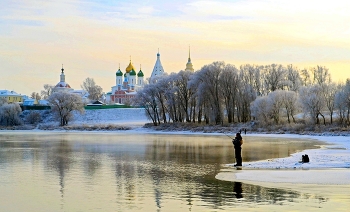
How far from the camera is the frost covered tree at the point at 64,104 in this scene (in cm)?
8638

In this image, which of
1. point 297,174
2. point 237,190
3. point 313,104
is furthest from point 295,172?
point 313,104

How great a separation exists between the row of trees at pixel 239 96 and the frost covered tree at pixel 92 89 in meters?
92.9

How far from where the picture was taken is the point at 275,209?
11695 millimetres

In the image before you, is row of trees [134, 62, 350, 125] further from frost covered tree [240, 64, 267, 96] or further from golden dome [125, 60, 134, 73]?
golden dome [125, 60, 134, 73]

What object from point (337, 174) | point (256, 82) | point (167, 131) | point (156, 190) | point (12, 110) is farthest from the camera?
point (12, 110)

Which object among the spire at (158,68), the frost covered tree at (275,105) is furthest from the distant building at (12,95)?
the frost covered tree at (275,105)

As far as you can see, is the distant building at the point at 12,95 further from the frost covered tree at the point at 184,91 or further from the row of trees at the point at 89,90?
the frost covered tree at the point at 184,91

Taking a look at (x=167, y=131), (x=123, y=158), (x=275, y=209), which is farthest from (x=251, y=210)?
(x=167, y=131)

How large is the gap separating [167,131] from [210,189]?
52095 mm

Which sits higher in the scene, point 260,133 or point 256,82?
point 256,82

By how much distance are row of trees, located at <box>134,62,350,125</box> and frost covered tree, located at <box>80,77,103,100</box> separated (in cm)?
9286

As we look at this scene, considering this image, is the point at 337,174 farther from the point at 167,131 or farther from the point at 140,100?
the point at 140,100

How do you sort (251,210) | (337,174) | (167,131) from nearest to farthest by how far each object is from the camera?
(251,210) → (337,174) → (167,131)

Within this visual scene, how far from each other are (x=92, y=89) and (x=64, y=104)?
3522 inches
